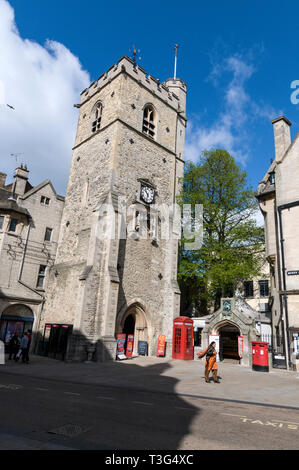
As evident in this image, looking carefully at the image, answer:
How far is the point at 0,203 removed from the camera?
71.9 ft

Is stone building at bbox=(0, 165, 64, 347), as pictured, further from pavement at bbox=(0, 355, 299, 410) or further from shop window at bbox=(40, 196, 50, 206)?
pavement at bbox=(0, 355, 299, 410)

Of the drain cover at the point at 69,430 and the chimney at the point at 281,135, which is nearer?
the drain cover at the point at 69,430

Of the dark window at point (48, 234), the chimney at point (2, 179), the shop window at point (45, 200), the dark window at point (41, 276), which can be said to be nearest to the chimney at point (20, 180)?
the shop window at point (45, 200)

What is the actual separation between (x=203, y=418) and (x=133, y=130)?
21112mm

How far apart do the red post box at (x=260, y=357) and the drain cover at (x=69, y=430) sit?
12.6 metres

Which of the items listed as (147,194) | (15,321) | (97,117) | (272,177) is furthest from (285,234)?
(15,321)

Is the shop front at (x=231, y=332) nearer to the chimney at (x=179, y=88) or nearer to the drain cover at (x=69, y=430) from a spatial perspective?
the drain cover at (x=69, y=430)

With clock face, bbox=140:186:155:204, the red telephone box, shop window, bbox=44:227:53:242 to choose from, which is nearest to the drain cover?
the red telephone box

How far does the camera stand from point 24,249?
22422 millimetres

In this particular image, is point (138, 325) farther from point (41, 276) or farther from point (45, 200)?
point (45, 200)

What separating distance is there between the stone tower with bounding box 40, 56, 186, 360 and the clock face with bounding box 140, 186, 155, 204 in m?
0.08

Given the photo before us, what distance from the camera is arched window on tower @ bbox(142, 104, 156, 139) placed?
25.4 meters

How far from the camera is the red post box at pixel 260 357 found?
605 inches
